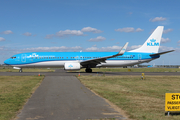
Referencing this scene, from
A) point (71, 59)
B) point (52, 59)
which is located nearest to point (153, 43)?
point (71, 59)

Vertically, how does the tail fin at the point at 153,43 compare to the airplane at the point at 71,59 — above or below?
above

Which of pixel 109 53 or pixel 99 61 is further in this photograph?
pixel 109 53

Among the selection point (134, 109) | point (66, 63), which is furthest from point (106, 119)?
point (66, 63)

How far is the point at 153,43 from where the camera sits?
41.6 meters

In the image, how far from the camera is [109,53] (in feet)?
131

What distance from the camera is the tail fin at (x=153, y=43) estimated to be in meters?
41.3

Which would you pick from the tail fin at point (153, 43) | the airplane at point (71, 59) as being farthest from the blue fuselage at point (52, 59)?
A: the tail fin at point (153, 43)

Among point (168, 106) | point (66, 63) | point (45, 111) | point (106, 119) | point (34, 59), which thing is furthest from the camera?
point (34, 59)

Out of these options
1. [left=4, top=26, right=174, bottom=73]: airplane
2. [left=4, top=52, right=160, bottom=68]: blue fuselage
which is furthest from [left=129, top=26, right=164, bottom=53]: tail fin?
[left=4, top=52, right=160, bottom=68]: blue fuselage

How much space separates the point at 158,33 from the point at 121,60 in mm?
10665

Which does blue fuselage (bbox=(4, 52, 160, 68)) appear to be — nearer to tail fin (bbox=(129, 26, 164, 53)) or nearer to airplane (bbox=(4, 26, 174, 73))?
airplane (bbox=(4, 26, 174, 73))

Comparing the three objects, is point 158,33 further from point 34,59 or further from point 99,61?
point 34,59

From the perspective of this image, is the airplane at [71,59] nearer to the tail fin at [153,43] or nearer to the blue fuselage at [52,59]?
the blue fuselage at [52,59]

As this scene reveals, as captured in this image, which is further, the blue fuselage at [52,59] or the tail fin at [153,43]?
the tail fin at [153,43]
